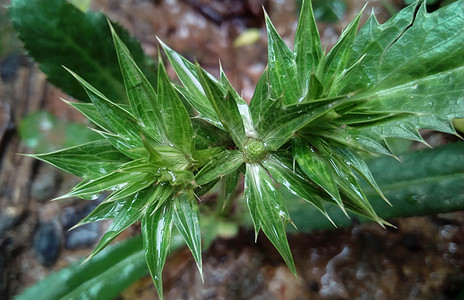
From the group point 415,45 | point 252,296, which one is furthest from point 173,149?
point 252,296

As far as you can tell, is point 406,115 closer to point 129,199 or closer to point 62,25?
point 129,199

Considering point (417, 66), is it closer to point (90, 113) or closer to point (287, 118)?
point (287, 118)

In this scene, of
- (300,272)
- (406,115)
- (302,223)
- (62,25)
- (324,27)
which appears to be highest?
(62,25)

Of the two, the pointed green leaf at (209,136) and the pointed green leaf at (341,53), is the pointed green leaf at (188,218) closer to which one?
the pointed green leaf at (209,136)

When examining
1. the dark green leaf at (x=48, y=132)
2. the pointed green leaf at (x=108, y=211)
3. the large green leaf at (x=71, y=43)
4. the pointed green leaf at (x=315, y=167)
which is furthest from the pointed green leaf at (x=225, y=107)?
the dark green leaf at (x=48, y=132)

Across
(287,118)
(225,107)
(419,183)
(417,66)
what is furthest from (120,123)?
(419,183)

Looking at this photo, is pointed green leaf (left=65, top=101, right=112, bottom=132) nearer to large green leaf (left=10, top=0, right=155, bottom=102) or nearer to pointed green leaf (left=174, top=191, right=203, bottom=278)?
pointed green leaf (left=174, top=191, right=203, bottom=278)

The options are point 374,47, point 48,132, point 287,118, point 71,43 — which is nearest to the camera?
point 287,118
